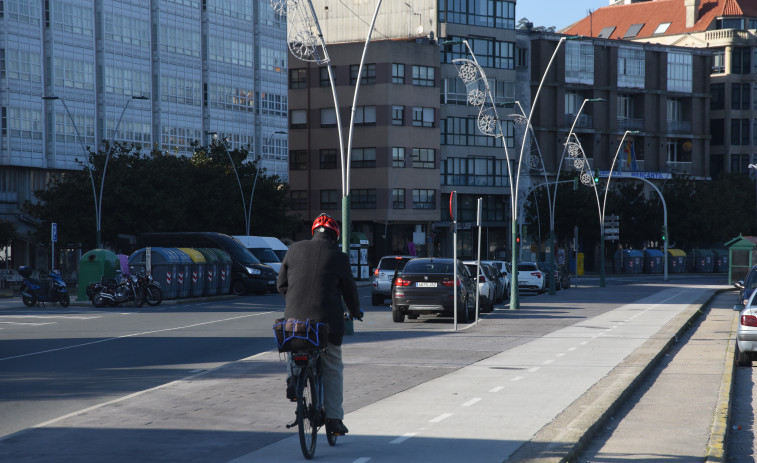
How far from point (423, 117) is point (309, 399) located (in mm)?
77261

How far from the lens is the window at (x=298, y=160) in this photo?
284ft

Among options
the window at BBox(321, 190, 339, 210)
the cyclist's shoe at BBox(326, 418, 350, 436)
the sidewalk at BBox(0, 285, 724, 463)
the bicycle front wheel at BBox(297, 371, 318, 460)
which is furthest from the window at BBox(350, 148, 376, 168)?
the bicycle front wheel at BBox(297, 371, 318, 460)

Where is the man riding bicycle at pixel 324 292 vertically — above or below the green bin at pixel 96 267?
above

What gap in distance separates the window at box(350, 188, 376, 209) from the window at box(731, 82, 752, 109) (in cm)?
4267

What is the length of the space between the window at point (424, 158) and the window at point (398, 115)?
2421mm

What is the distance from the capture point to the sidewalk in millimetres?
8625

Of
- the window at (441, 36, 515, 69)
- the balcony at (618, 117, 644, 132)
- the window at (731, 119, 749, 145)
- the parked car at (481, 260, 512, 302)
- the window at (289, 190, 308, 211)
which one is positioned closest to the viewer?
the parked car at (481, 260, 512, 302)

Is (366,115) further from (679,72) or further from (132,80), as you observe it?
(679,72)

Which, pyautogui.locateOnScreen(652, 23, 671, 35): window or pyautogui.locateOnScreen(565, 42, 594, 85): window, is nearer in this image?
pyautogui.locateOnScreen(565, 42, 594, 85): window

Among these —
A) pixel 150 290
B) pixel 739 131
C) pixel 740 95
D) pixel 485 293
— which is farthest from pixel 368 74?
pixel 485 293

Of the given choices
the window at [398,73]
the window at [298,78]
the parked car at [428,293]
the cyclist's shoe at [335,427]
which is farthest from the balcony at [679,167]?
the cyclist's shoe at [335,427]

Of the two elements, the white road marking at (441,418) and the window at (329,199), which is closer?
the white road marking at (441,418)

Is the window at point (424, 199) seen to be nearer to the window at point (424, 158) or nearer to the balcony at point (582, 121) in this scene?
the window at point (424, 158)

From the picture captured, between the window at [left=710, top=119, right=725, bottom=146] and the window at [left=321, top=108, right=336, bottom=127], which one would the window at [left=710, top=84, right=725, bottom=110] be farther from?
the window at [left=321, top=108, right=336, bottom=127]
